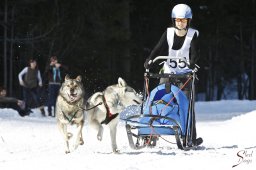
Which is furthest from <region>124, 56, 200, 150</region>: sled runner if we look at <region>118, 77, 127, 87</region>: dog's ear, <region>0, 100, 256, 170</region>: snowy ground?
<region>118, 77, 127, 87</region>: dog's ear

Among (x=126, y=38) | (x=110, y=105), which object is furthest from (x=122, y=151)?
(x=126, y=38)

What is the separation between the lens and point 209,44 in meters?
36.7

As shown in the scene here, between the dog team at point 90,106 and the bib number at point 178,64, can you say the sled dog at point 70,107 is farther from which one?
the bib number at point 178,64

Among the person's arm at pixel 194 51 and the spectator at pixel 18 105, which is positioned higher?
the person's arm at pixel 194 51

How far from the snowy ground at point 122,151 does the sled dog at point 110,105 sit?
1.17ft

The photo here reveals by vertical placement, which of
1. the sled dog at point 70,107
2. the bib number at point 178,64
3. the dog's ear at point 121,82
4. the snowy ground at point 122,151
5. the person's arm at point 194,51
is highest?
the person's arm at point 194,51

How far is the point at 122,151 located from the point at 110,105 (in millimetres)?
644

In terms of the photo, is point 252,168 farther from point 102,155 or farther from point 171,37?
point 171,37

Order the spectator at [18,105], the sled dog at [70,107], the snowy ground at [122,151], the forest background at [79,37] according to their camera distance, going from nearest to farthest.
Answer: the snowy ground at [122,151] → the sled dog at [70,107] → the spectator at [18,105] → the forest background at [79,37]

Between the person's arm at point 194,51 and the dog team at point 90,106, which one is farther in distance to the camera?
the dog team at point 90,106

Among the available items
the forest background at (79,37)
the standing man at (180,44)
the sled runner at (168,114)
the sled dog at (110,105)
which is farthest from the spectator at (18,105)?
the sled runner at (168,114)

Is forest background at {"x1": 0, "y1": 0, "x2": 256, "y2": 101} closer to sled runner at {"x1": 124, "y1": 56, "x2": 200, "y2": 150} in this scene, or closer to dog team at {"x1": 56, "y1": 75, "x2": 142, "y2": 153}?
dog team at {"x1": 56, "y1": 75, "x2": 142, "y2": 153}

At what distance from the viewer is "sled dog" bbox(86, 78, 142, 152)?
9.77 meters

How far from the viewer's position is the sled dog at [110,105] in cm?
977
